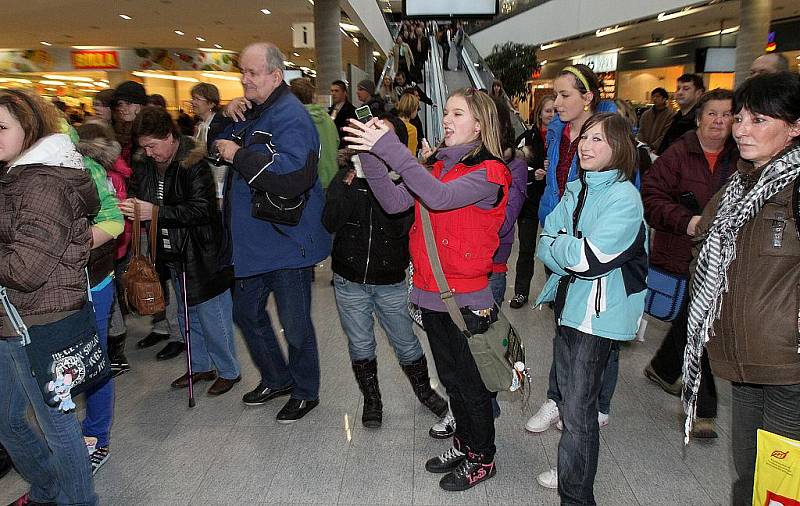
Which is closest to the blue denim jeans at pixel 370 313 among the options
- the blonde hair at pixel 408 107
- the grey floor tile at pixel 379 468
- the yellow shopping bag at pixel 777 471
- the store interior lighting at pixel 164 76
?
the grey floor tile at pixel 379 468

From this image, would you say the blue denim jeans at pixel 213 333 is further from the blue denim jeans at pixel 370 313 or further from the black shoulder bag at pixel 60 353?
the black shoulder bag at pixel 60 353

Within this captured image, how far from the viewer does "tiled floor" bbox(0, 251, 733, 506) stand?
8.10 ft

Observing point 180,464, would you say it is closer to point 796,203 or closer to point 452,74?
point 796,203

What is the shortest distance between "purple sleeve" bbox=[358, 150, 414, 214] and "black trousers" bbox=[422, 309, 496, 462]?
48cm

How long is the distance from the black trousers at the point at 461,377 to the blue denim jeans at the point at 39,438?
1406mm

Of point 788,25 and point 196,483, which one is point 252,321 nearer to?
point 196,483

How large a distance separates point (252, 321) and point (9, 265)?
1.41 metres

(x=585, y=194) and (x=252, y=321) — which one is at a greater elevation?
(x=585, y=194)

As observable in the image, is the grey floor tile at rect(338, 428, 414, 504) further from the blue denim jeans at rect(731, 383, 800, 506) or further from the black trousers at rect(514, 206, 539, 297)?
the black trousers at rect(514, 206, 539, 297)

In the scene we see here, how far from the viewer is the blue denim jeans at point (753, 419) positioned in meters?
1.74

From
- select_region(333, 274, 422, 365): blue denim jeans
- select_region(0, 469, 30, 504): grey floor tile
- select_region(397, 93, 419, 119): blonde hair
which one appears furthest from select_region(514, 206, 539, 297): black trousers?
select_region(0, 469, 30, 504): grey floor tile

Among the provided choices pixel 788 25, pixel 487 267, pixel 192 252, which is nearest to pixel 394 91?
pixel 192 252

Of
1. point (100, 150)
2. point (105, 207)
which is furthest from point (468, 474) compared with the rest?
point (100, 150)

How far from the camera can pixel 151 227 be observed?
9.43ft
